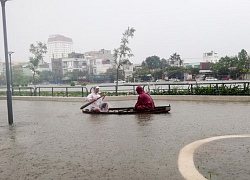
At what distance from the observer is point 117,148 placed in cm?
608

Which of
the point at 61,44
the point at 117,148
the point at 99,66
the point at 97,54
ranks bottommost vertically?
the point at 117,148

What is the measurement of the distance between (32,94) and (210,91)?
14898 millimetres

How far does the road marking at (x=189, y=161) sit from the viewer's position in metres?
4.28

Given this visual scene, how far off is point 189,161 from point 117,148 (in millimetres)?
1714

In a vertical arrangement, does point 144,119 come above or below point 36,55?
below

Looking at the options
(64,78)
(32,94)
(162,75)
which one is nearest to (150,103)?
(32,94)

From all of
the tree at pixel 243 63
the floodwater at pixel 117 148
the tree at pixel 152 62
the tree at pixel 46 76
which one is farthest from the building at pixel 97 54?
the floodwater at pixel 117 148

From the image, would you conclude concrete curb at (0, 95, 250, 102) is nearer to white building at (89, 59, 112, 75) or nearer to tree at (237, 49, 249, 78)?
tree at (237, 49, 249, 78)

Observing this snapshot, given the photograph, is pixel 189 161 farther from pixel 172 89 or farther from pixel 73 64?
pixel 73 64

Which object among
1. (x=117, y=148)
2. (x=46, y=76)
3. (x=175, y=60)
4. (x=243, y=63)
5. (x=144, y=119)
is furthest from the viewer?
(x=175, y=60)

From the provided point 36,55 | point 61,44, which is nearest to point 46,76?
point 36,55

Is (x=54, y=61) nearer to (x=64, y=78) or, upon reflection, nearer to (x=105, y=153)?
(x=64, y=78)

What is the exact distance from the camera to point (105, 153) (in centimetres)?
571

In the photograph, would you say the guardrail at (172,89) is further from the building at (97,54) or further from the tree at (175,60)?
the building at (97,54)
